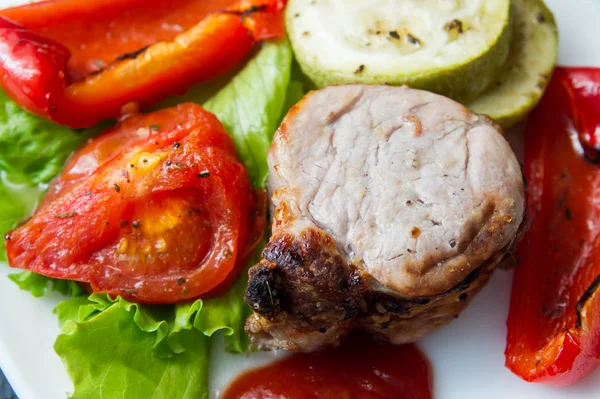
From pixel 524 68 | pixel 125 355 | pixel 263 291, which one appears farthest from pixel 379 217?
pixel 524 68

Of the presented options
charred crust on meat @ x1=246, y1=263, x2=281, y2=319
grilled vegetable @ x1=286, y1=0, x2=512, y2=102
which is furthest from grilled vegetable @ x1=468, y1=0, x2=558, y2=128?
charred crust on meat @ x1=246, y1=263, x2=281, y2=319

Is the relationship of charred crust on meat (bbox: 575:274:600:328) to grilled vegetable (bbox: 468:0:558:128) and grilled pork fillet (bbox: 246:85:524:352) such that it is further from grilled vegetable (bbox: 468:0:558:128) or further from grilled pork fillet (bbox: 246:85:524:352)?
grilled vegetable (bbox: 468:0:558:128)

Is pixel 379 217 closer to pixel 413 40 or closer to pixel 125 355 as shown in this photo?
pixel 413 40

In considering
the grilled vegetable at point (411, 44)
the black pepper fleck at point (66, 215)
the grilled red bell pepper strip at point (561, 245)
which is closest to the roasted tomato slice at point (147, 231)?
the black pepper fleck at point (66, 215)

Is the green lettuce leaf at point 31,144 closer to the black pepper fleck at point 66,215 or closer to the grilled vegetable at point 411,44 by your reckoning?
the black pepper fleck at point 66,215

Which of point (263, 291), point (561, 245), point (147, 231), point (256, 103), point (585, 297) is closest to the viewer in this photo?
point (263, 291)

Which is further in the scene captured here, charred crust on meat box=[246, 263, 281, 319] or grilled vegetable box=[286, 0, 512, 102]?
grilled vegetable box=[286, 0, 512, 102]

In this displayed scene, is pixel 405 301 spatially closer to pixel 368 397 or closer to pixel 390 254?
pixel 390 254
